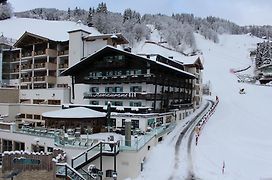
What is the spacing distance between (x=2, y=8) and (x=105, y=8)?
46426 mm

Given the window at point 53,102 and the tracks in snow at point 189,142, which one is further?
the window at point 53,102

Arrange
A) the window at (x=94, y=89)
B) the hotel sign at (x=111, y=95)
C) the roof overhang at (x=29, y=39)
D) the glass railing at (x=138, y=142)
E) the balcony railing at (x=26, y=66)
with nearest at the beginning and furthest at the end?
the glass railing at (x=138, y=142), the hotel sign at (x=111, y=95), the window at (x=94, y=89), the roof overhang at (x=29, y=39), the balcony railing at (x=26, y=66)

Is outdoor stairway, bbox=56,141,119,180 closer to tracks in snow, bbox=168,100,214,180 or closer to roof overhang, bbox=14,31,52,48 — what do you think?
tracks in snow, bbox=168,100,214,180

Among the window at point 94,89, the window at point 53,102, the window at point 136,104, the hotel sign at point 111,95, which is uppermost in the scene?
the window at point 94,89

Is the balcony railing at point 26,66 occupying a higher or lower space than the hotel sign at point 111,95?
higher

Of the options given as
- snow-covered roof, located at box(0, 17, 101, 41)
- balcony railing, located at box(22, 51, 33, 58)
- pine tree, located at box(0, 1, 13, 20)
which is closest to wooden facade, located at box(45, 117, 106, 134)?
balcony railing, located at box(22, 51, 33, 58)

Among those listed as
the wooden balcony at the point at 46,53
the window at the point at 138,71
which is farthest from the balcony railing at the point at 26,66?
the window at the point at 138,71

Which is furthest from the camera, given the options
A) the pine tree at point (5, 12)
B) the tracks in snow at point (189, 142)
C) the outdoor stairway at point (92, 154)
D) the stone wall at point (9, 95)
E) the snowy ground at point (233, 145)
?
the pine tree at point (5, 12)

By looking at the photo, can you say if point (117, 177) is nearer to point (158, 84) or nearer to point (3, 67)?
point (158, 84)

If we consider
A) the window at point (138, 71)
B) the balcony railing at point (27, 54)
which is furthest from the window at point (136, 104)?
the balcony railing at point (27, 54)

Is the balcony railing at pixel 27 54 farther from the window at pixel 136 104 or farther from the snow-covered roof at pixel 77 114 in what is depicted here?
the window at pixel 136 104

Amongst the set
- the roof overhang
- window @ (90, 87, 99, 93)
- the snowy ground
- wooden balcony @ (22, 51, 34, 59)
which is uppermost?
the roof overhang

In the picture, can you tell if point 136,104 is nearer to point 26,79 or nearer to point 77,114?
point 77,114

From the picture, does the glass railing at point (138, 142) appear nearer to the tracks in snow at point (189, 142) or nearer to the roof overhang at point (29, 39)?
the tracks in snow at point (189, 142)
